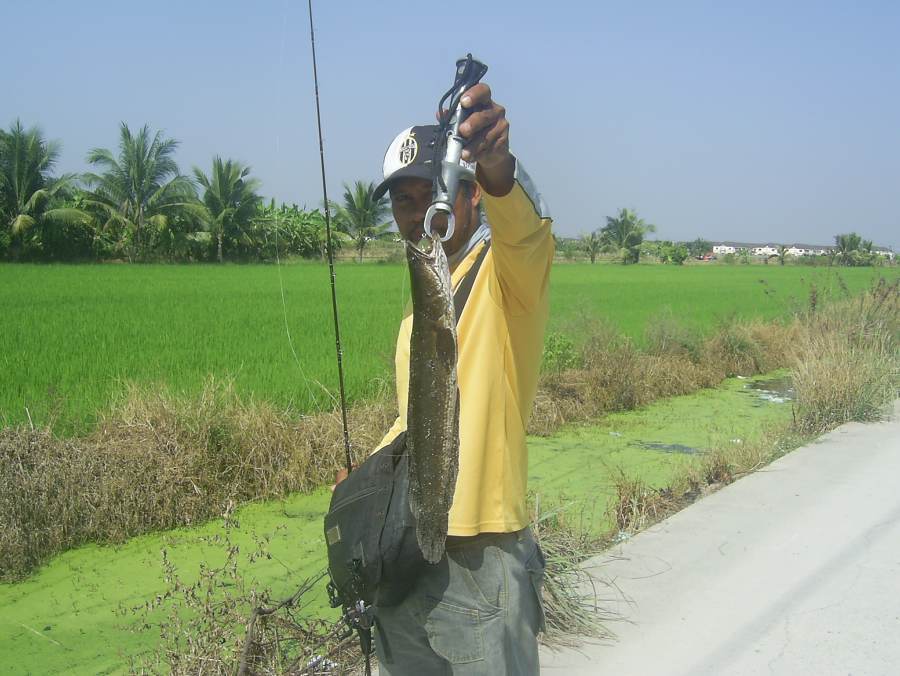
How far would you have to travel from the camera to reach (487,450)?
63.3 inches

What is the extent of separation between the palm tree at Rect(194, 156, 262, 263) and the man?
28.7 m

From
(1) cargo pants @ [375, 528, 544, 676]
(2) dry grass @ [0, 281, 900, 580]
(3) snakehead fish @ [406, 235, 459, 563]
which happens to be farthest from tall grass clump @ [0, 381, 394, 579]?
(3) snakehead fish @ [406, 235, 459, 563]

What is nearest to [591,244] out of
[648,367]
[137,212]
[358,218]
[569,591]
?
[358,218]

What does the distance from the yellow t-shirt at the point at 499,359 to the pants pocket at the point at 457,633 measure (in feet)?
0.55

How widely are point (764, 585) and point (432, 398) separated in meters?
2.85

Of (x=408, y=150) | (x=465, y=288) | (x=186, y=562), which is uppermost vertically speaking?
(x=408, y=150)

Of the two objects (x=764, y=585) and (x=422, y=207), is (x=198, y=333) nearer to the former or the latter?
(x=764, y=585)

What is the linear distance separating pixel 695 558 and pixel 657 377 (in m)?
5.71

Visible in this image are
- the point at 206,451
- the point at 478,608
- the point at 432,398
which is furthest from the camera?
the point at 206,451

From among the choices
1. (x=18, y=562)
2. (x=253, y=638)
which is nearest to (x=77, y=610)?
(x=18, y=562)

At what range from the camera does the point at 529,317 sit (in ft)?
5.46

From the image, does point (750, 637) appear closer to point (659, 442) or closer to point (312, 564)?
point (312, 564)

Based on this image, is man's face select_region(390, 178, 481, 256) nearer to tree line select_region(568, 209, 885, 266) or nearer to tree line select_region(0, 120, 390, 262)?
tree line select_region(0, 120, 390, 262)

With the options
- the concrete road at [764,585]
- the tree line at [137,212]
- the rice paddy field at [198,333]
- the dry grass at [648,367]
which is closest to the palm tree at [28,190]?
the tree line at [137,212]
